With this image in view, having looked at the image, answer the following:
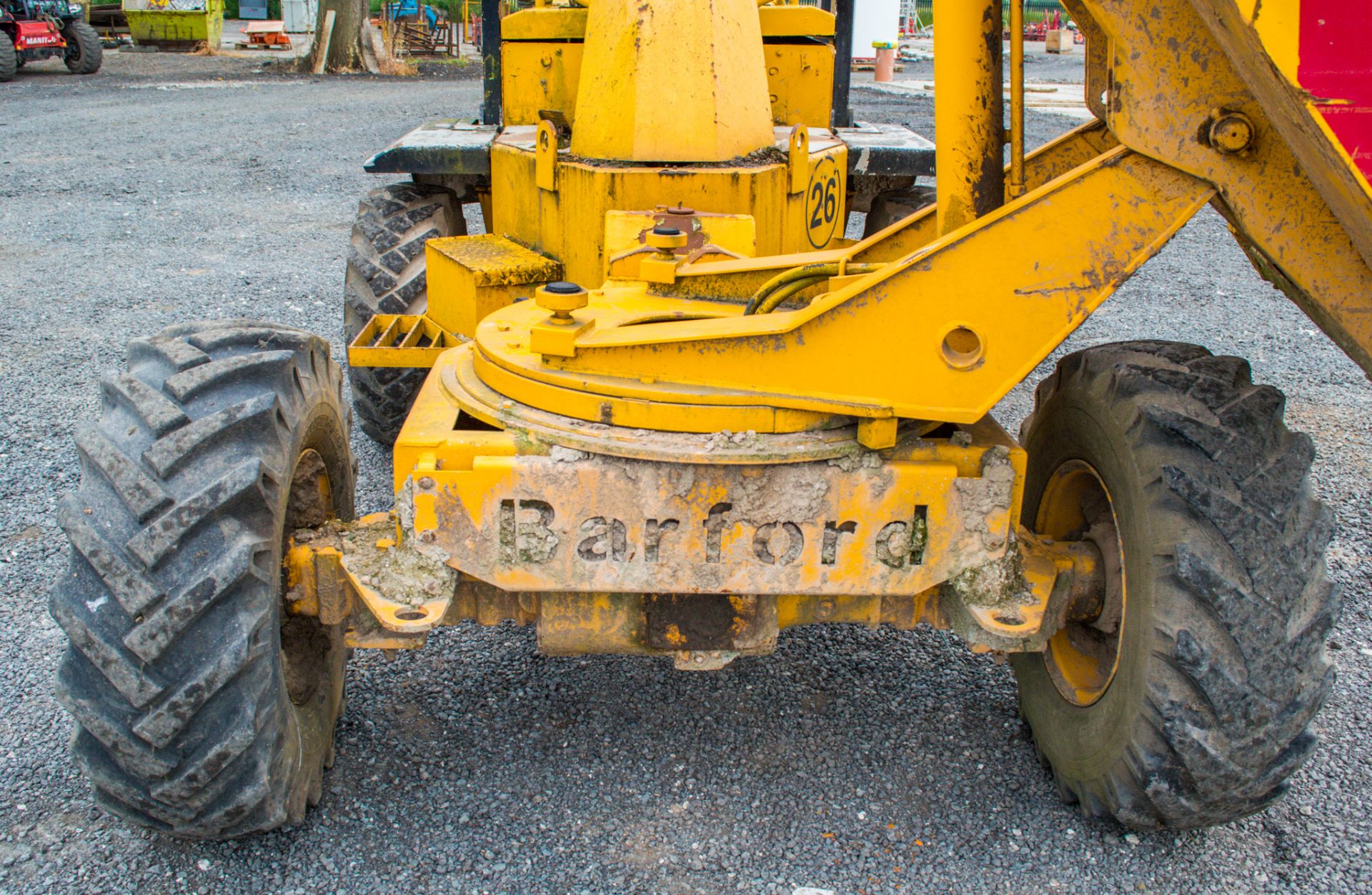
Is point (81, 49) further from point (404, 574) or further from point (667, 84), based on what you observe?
point (404, 574)

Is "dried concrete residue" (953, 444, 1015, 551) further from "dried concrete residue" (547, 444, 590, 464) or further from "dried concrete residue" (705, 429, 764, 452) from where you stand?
"dried concrete residue" (547, 444, 590, 464)

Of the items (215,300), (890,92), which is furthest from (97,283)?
(890,92)

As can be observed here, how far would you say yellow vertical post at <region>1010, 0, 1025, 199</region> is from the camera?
2.51m

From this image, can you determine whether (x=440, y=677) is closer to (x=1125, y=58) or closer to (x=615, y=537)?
(x=615, y=537)

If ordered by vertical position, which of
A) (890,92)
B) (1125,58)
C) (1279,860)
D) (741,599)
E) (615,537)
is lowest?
(1279,860)

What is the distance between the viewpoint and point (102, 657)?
2334mm

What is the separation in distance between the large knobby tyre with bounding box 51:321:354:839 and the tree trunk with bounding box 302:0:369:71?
68.6 feet

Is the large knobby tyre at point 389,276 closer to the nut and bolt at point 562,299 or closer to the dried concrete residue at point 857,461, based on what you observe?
the nut and bolt at point 562,299

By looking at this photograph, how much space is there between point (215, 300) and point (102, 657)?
572cm

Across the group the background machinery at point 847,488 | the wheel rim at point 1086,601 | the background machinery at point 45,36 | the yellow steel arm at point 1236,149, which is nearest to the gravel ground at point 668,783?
the background machinery at point 847,488

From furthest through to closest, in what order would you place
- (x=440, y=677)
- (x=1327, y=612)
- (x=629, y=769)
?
(x=440, y=677) < (x=629, y=769) < (x=1327, y=612)

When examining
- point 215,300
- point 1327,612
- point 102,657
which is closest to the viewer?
point 102,657

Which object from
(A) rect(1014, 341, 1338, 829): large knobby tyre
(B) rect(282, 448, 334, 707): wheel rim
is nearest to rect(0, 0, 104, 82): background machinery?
(B) rect(282, 448, 334, 707): wheel rim

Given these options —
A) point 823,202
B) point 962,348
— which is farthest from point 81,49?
point 962,348
